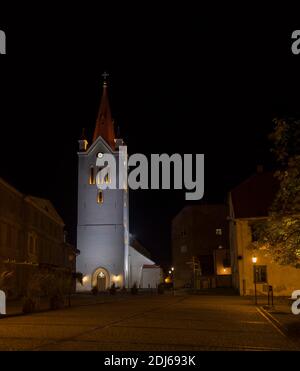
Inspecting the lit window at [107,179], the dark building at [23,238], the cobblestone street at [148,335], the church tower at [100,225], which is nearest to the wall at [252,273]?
the dark building at [23,238]

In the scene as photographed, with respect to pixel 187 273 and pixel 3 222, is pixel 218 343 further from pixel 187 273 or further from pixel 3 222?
pixel 187 273

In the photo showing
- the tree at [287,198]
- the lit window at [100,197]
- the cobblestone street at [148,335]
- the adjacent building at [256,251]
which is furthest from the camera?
the lit window at [100,197]

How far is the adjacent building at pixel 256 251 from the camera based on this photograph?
39750 millimetres

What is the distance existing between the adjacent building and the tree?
21181 millimetres

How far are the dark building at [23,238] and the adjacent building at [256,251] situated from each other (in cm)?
1409

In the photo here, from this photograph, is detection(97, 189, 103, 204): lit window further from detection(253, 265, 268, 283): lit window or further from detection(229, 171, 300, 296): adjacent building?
detection(253, 265, 268, 283): lit window

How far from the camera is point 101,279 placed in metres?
62.9

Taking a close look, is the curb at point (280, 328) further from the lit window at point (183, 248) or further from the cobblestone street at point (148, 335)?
the lit window at point (183, 248)

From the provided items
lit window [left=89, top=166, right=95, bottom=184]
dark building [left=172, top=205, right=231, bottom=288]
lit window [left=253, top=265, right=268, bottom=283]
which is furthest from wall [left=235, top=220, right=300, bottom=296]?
dark building [left=172, top=205, right=231, bottom=288]

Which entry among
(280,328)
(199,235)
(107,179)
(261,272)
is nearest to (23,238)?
(261,272)

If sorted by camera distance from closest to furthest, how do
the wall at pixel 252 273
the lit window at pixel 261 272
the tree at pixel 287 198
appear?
the tree at pixel 287 198 → the wall at pixel 252 273 → the lit window at pixel 261 272

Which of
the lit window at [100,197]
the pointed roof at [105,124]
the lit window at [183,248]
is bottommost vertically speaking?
the lit window at [183,248]

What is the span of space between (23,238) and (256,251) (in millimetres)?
19157

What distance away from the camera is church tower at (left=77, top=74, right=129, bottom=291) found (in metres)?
62.8
